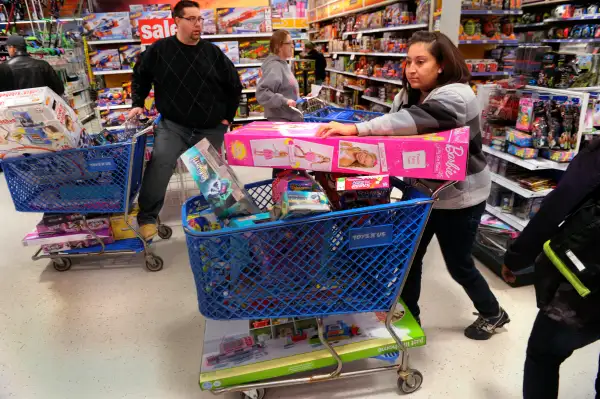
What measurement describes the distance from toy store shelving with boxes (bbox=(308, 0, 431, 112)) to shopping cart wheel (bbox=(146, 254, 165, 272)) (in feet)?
11.9

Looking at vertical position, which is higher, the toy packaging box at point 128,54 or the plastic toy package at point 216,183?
the toy packaging box at point 128,54

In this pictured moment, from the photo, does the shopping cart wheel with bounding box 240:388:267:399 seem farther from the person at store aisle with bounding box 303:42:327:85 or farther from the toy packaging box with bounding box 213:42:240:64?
the person at store aisle with bounding box 303:42:327:85

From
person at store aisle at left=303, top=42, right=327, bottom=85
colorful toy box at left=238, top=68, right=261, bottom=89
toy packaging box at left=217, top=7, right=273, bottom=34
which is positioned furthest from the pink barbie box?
person at store aisle at left=303, top=42, right=327, bottom=85

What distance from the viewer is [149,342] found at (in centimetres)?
230

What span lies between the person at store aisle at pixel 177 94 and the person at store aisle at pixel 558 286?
2.41 m

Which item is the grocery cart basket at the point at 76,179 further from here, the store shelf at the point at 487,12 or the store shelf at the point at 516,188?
the store shelf at the point at 487,12

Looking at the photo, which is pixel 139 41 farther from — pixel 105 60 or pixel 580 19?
pixel 580 19

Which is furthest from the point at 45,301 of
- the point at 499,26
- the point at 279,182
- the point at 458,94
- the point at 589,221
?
the point at 499,26

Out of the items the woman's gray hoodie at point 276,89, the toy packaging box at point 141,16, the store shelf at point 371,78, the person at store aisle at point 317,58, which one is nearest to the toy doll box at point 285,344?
the woman's gray hoodie at point 276,89

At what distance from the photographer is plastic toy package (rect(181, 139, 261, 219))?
4.94 ft

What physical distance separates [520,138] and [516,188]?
0.34 m

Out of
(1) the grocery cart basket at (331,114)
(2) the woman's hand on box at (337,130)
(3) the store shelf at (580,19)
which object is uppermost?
(3) the store shelf at (580,19)

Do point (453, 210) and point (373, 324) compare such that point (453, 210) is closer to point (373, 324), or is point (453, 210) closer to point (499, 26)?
point (373, 324)

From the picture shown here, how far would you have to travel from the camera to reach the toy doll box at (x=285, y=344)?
5.82 feet
